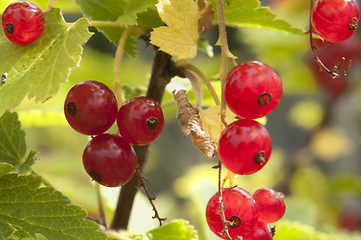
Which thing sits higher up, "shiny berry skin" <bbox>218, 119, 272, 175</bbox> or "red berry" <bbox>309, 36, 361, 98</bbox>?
"red berry" <bbox>309, 36, 361, 98</bbox>

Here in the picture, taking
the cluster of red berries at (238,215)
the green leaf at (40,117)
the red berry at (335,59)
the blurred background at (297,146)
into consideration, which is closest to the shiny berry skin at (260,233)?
the cluster of red berries at (238,215)

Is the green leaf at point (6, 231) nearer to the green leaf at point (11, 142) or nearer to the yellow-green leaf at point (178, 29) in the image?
the green leaf at point (11, 142)

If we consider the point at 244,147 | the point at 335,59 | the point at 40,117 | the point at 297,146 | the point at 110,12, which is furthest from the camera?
the point at 297,146

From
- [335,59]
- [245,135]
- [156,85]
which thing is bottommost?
[245,135]

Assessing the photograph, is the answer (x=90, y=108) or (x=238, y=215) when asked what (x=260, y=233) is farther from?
(x=90, y=108)

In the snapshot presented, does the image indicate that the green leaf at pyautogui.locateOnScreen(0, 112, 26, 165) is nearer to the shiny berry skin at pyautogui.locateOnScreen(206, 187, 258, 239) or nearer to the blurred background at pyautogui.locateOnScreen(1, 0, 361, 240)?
the shiny berry skin at pyautogui.locateOnScreen(206, 187, 258, 239)

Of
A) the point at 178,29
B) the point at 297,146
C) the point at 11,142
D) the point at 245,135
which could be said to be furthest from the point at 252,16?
the point at 297,146

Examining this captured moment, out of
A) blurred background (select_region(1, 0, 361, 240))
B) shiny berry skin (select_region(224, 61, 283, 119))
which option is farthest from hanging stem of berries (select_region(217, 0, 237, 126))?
blurred background (select_region(1, 0, 361, 240))
